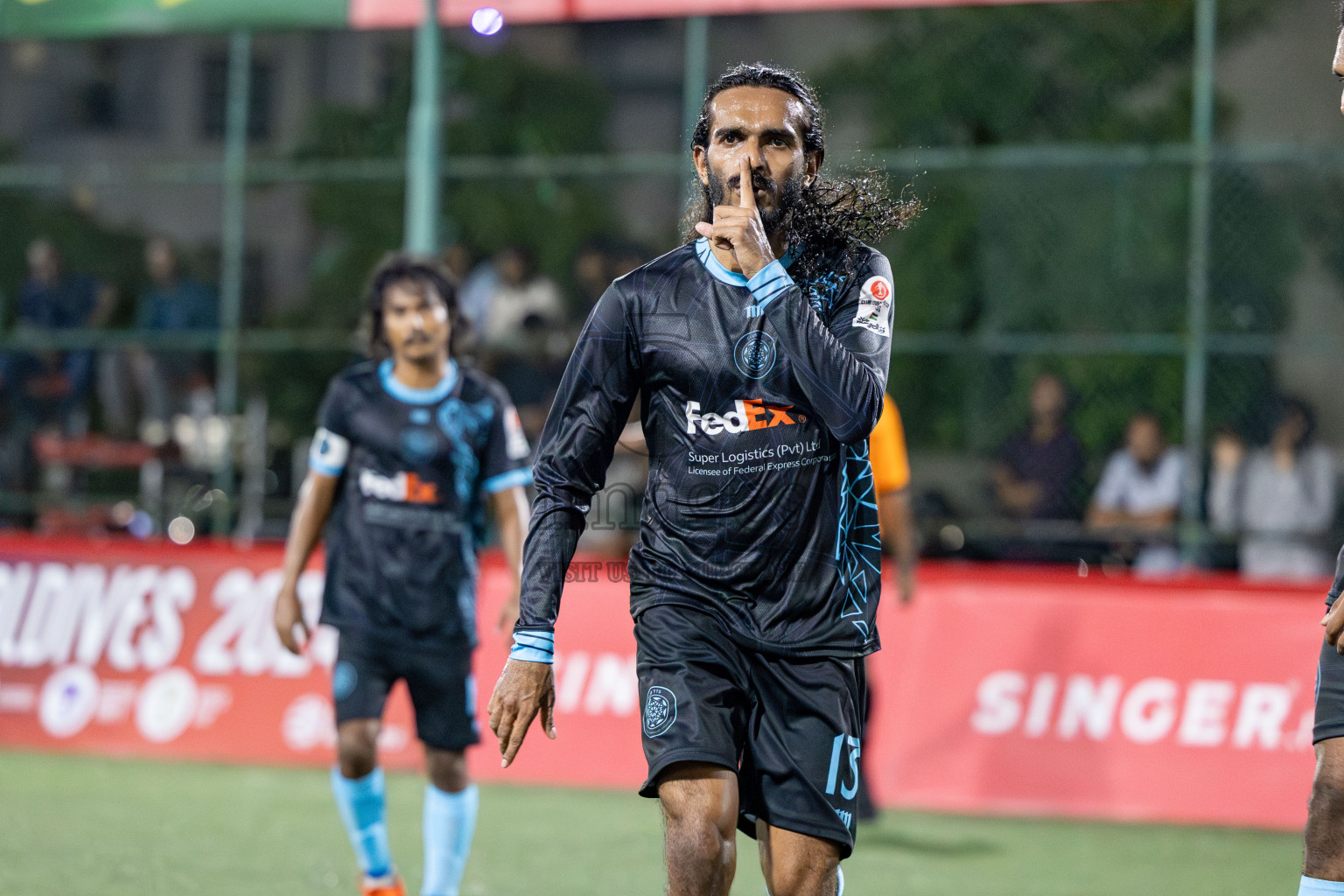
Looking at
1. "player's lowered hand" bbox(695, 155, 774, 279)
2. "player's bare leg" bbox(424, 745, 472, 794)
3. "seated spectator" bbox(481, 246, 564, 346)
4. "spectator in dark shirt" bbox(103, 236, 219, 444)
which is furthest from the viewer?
"spectator in dark shirt" bbox(103, 236, 219, 444)

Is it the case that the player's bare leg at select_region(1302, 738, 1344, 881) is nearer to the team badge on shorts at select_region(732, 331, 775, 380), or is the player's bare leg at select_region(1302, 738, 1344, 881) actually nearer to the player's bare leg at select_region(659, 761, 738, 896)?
the player's bare leg at select_region(659, 761, 738, 896)

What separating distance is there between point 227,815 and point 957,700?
A: 360cm

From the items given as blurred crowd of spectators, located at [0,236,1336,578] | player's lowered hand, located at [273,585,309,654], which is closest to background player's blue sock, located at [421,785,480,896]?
player's lowered hand, located at [273,585,309,654]

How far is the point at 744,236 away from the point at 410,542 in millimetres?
2997

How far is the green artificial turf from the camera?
6.63 meters

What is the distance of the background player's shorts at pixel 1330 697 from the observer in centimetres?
415

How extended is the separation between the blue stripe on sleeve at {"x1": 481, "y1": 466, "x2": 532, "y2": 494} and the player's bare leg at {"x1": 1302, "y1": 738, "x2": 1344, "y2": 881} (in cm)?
311

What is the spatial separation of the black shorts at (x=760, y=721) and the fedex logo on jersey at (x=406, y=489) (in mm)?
2559

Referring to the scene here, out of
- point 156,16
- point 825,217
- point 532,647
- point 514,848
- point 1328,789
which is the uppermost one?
point 156,16

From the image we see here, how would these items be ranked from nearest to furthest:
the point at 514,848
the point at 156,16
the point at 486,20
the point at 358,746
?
the point at 358,746 → the point at 486,20 → the point at 514,848 → the point at 156,16

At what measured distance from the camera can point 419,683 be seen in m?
6.09

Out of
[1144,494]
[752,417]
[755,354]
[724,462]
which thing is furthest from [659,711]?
[1144,494]

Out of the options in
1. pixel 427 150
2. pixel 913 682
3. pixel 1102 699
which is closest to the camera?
pixel 1102 699

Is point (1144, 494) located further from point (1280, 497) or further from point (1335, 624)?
point (1335, 624)
